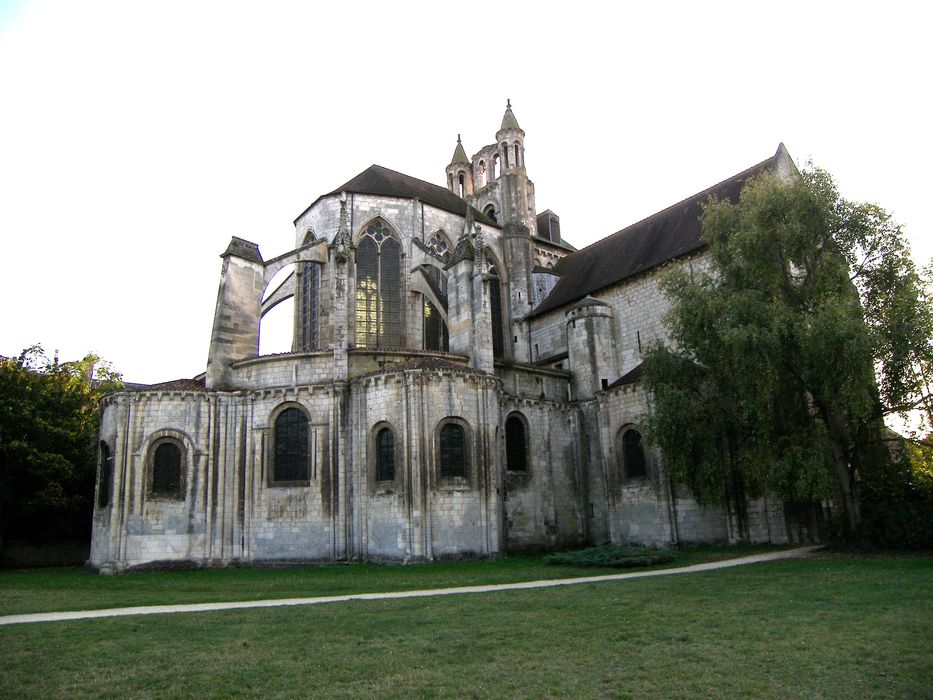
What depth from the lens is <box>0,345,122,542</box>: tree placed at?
1083 inches

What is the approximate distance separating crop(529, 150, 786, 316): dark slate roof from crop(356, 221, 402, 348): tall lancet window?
7343 millimetres

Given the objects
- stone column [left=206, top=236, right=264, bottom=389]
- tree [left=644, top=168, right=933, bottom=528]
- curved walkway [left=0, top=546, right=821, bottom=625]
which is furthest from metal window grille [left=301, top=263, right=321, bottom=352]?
curved walkway [left=0, top=546, right=821, bottom=625]

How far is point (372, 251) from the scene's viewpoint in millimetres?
33031

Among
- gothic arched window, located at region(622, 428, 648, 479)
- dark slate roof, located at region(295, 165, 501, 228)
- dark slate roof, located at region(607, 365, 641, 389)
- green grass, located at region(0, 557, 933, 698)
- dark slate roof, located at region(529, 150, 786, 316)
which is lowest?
green grass, located at region(0, 557, 933, 698)

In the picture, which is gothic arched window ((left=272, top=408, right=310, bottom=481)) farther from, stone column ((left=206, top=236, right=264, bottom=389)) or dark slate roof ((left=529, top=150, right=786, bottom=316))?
dark slate roof ((left=529, top=150, right=786, bottom=316))

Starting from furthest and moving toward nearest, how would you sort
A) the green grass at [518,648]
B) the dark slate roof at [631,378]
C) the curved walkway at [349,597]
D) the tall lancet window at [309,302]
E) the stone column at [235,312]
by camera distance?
the tall lancet window at [309,302], the dark slate roof at [631,378], the stone column at [235,312], the curved walkway at [349,597], the green grass at [518,648]

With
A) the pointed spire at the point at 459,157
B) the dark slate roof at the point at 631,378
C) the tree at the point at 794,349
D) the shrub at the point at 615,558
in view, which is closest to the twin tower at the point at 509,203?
the pointed spire at the point at 459,157

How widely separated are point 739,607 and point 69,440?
89.1 ft

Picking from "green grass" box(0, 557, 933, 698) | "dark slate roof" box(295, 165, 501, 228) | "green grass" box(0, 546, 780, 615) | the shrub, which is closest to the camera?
"green grass" box(0, 557, 933, 698)

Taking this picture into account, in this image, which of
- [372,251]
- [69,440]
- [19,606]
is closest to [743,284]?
[372,251]

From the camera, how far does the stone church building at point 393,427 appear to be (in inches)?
925

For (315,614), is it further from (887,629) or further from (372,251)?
(372,251)

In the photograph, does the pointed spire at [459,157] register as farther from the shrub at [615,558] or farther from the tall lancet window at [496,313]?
the shrub at [615,558]

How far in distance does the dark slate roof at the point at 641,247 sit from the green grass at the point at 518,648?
1939 cm
